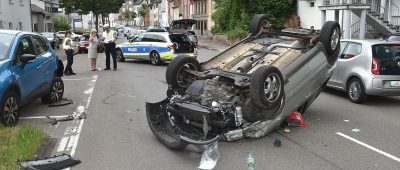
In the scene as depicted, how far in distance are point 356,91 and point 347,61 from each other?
31.2 inches

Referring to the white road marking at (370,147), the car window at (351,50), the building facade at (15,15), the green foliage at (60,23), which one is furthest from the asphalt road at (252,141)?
the green foliage at (60,23)

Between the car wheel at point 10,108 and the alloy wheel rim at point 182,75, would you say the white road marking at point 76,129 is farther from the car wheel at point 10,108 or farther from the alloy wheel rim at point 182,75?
the alloy wheel rim at point 182,75

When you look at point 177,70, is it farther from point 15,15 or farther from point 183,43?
point 15,15

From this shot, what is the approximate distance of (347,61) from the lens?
10805 millimetres

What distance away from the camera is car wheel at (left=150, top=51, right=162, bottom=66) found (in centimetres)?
2053

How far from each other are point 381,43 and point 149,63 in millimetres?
13441

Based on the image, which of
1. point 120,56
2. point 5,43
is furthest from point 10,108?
point 120,56

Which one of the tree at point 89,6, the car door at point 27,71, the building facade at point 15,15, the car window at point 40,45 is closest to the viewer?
the car door at point 27,71

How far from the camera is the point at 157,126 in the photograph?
23.4ft

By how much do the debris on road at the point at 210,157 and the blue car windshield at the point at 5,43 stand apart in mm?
4205

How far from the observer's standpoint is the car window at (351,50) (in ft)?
34.8

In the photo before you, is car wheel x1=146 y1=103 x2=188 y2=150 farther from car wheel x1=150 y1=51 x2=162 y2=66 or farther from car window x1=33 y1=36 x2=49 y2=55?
car wheel x1=150 y1=51 x2=162 y2=66

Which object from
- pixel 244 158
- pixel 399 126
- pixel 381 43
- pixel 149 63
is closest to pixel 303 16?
pixel 149 63

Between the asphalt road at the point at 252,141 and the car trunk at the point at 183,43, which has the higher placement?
the car trunk at the point at 183,43
